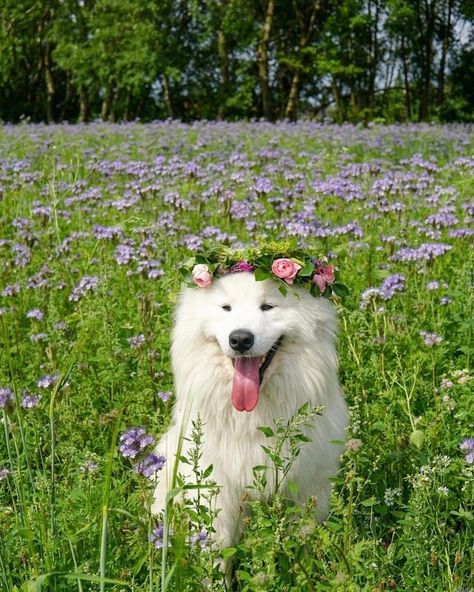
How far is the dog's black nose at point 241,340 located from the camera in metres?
2.64

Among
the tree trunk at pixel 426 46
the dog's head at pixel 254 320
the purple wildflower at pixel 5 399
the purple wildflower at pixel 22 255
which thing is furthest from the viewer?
the tree trunk at pixel 426 46

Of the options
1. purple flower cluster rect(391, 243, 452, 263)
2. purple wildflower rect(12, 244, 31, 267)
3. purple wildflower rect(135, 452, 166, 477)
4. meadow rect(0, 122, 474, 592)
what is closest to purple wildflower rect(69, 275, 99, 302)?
meadow rect(0, 122, 474, 592)

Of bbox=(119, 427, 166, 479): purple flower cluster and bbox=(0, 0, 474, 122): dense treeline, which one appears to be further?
bbox=(0, 0, 474, 122): dense treeline

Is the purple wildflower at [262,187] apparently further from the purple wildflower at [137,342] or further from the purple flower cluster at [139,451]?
the purple flower cluster at [139,451]

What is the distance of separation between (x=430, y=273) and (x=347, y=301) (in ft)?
2.06

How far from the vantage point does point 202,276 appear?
2.93 meters

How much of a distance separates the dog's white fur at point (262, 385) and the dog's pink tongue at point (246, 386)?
7 cm

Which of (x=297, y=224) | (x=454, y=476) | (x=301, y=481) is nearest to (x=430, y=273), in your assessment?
(x=297, y=224)

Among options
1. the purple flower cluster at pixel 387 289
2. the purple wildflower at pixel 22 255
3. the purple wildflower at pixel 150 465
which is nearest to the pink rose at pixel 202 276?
the purple wildflower at pixel 150 465

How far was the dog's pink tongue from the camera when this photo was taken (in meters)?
2.81

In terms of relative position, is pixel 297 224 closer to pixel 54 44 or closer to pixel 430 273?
pixel 430 273

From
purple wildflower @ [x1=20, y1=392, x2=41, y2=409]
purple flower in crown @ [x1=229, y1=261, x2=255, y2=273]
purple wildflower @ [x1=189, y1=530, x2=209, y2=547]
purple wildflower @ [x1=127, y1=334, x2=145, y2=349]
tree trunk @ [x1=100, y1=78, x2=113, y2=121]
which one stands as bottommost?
purple wildflower @ [x1=189, y1=530, x2=209, y2=547]

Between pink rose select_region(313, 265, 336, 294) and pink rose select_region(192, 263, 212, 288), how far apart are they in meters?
0.43

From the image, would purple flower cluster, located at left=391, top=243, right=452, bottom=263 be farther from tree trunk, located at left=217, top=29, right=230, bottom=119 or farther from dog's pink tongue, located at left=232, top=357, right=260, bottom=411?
tree trunk, located at left=217, top=29, right=230, bottom=119
